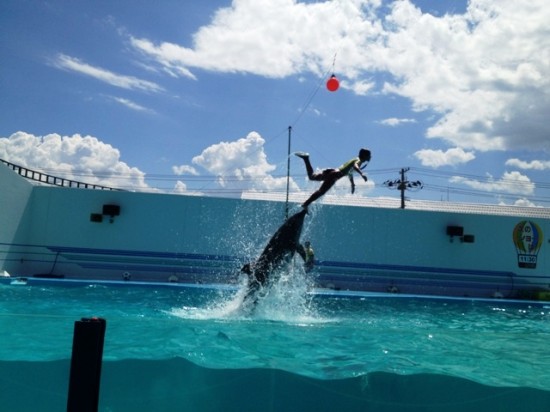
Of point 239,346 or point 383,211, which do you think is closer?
point 239,346

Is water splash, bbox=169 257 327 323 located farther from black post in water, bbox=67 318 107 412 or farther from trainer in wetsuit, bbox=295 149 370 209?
black post in water, bbox=67 318 107 412

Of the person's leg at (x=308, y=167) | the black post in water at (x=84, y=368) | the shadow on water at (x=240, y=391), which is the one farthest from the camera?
the person's leg at (x=308, y=167)

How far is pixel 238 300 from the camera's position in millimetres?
8188

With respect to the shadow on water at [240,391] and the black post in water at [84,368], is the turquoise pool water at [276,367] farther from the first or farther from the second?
the black post in water at [84,368]

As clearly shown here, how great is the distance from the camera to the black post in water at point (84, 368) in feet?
8.59

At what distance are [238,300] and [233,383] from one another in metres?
4.58

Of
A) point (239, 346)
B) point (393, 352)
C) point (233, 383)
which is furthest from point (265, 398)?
point (393, 352)

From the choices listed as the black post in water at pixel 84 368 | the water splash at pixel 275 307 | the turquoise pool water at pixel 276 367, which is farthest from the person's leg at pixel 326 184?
the black post in water at pixel 84 368

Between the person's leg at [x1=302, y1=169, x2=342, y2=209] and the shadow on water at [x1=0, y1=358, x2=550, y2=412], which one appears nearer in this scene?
the shadow on water at [x1=0, y1=358, x2=550, y2=412]

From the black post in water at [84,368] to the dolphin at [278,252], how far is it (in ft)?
16.1

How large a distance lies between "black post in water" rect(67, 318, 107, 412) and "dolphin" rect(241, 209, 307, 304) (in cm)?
490

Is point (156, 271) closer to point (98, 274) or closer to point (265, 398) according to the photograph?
point (98, 274)

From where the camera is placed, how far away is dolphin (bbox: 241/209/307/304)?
7414 millimetres

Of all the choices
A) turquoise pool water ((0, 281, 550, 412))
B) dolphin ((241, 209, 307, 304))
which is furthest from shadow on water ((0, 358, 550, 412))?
dolphin ((241, 209, 307, 304))
